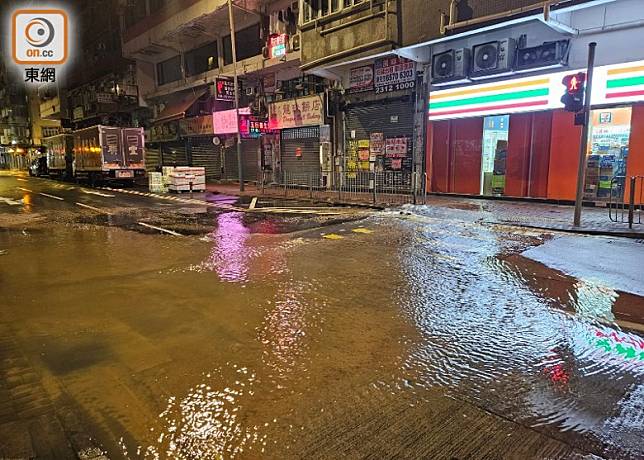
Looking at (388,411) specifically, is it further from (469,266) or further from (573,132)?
(573,132)

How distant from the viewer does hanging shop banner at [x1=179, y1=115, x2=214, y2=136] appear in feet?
98.3

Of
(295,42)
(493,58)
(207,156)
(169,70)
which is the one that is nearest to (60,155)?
(169,70)

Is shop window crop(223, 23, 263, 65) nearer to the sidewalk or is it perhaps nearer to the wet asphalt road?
the sidewalk

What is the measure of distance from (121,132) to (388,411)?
2725 cm

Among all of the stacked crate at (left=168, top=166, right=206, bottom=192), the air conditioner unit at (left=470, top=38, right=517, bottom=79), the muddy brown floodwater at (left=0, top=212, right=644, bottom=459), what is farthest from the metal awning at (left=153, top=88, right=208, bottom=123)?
the muddy brown floodwater at (left=0, top=212, right=644, bottom=459)

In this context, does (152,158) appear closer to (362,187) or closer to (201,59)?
(201,59)

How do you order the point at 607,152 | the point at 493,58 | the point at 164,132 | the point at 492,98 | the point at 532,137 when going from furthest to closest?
the point at 164,132
the point at 492,98
the point at 532,137
the point at 493,58
the point at 607,152

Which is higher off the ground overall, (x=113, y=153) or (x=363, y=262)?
(x=113, y=153)

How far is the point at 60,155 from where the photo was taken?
3588cm

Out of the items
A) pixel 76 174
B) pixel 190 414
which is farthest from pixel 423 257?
pixel 76 174

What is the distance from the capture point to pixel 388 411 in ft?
10.5

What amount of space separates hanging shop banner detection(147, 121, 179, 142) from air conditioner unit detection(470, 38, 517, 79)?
24229 mm

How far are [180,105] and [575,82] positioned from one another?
26857 mm

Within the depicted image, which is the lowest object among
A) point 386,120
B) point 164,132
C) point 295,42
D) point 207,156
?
point 207,156
